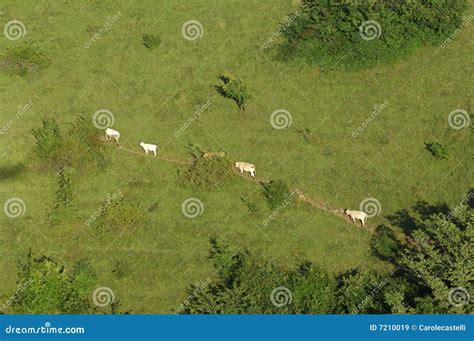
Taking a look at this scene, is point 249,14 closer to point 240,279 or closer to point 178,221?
point 178,221

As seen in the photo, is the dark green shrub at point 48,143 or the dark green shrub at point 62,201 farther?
the dark green shrub at point 48,143

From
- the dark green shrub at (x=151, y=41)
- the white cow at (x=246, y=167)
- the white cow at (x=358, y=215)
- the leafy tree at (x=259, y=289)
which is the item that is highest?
the dark green shrub at (x=151, y=41)

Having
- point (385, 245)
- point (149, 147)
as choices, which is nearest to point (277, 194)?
point (385, 245)

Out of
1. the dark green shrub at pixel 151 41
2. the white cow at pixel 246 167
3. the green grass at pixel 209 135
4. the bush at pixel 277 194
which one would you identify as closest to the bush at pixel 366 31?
the green grass at pixel 209 135

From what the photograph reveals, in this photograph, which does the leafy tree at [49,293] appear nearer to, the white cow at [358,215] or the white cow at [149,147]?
the white cow at [149,147]

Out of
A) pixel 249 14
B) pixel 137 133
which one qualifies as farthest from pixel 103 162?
pixel 249 14

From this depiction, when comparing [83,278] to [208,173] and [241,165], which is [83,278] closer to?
[208,173]
